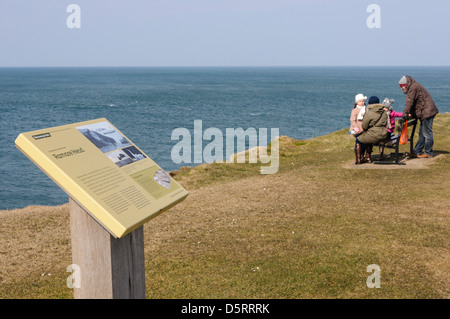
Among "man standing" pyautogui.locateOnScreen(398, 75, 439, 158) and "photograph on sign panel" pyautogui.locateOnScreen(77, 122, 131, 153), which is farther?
"man standing" pyautogui.locateOnScreen(398, 75, 439, 158)

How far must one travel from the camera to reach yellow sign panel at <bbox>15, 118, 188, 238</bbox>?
3928mm

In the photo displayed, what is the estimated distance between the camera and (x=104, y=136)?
5008mm

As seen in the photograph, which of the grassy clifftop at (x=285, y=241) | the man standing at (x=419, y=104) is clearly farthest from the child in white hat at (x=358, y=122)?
the man standing at (x=419, y=104)

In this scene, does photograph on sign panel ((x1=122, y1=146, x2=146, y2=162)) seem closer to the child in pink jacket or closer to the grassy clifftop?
the grassy clifftop

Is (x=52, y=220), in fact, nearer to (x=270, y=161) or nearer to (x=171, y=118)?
(x=270, y=161)

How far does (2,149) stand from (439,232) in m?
45.5

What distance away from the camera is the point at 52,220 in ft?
34.7

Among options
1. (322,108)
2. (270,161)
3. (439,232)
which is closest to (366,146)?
(270,161)

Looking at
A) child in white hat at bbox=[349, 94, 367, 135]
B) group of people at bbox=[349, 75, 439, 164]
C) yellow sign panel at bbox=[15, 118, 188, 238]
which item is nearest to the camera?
yellow sign panel at bbox=[15, 118, 188, 238]

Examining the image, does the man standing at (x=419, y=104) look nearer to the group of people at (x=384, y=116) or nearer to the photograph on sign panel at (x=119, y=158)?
the group of people at (x=384, y=116)

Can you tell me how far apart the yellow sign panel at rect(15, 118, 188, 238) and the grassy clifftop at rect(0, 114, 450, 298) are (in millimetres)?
2556

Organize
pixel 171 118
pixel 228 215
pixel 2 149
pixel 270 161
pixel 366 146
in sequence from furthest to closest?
pixel 171 118
pixel 2 149
pixel 270 161
pixel 366 146
pixel 228 215

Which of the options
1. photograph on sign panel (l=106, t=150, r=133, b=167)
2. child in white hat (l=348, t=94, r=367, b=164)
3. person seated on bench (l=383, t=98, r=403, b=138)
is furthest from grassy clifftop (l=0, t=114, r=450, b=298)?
photograph on sign panel (l=106, t=150, r=133, b=167)

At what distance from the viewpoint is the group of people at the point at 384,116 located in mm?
13859
